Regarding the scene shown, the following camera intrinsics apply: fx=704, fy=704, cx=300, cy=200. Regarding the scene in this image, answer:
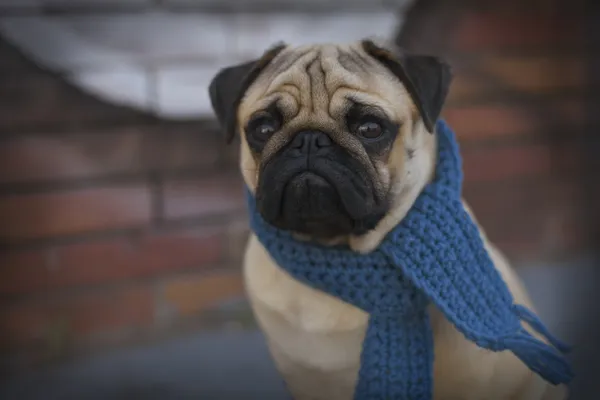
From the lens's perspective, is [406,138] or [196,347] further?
[196,347]

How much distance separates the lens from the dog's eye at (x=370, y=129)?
108 cm

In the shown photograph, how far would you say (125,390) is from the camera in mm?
1881

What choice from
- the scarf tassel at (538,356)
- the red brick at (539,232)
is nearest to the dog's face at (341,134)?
the scarf tassel at (538,356)

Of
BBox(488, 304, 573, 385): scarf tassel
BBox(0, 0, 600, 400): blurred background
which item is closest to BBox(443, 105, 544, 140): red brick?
BBox(0, 0, 600, 400): blurred background

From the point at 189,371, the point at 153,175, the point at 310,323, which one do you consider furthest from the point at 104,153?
the point at 310,323

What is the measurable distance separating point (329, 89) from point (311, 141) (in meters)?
0.09

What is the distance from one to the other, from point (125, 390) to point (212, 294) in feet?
1.40

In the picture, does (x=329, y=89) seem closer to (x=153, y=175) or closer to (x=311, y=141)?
(x=311, y=141)

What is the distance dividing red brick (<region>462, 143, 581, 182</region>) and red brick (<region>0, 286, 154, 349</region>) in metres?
1.14

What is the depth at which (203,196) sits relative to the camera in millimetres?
2137

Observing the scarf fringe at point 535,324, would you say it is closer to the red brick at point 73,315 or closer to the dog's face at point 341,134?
the dog's face at point 341,134

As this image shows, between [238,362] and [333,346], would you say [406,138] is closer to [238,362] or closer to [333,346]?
[333,346]

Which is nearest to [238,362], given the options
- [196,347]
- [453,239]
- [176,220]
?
[196,347]

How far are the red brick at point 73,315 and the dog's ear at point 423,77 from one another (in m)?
1.26
